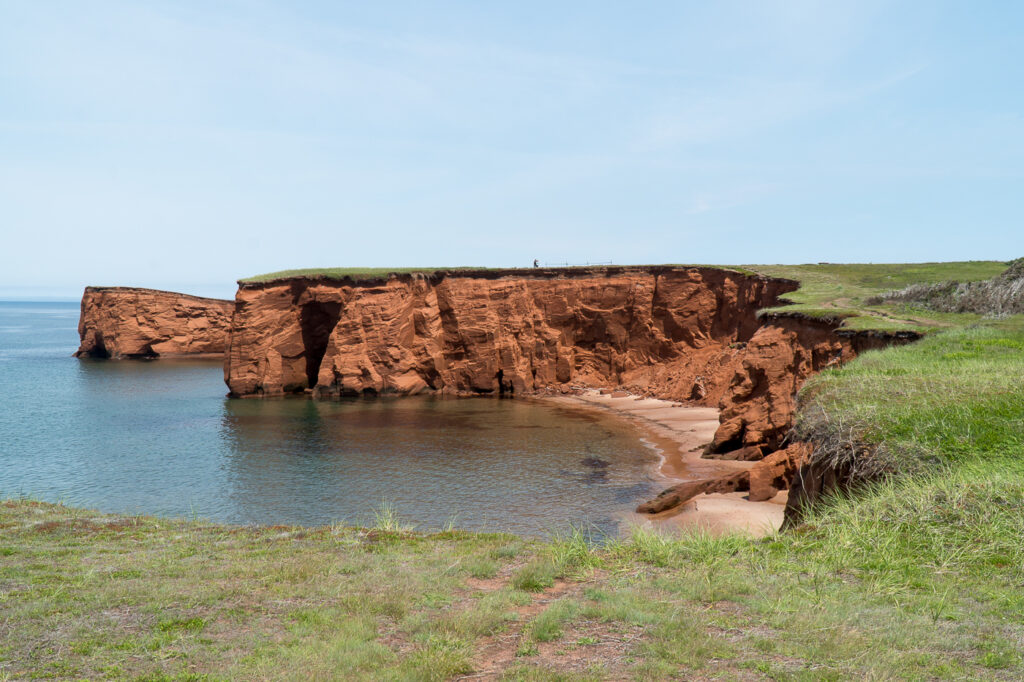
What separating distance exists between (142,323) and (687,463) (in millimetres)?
73889

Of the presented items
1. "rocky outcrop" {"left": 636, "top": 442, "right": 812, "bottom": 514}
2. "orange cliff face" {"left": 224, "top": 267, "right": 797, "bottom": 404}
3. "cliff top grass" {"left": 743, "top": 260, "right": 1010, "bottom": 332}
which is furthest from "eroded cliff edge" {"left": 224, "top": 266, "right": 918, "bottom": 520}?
"rocky outcrop" {"left": 636, "top": 442, "right": 812, "bottom": 514}

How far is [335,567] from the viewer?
433 inches

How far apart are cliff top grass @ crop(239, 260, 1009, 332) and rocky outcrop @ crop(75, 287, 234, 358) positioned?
34.7 meters

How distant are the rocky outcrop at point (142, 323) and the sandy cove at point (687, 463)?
5526 centimetres

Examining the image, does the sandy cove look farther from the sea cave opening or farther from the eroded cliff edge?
the sea cave opening

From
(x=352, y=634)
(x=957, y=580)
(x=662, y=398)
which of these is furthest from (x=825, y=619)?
(x=662, y=398)

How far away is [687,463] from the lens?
1140 inches

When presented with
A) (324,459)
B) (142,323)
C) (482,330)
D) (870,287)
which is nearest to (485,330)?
(482,330)

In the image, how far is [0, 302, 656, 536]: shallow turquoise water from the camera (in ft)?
73.2

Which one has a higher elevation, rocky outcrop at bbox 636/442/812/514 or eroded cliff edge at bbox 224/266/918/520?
eroded cliff edge at bbox 224/266/918/520

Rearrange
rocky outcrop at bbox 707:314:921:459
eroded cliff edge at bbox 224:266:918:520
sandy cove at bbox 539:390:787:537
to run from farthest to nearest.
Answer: eroded cliff edge at bbox 224:266:918:520 → rocky outcrop at bbox 707:314:921:459 → sandy cove at bbox 539:390:787:537

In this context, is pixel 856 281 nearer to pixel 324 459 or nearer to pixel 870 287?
pixel 870 287

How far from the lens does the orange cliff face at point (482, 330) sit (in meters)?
51.4

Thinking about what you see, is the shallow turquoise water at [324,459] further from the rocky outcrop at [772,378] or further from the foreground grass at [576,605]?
the foreground grass at [576,605]
